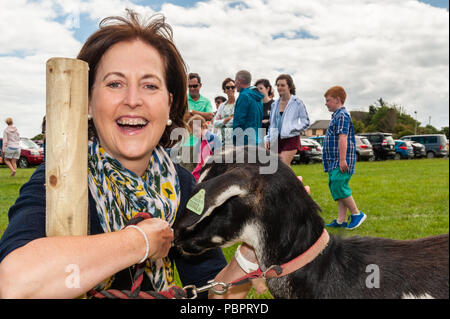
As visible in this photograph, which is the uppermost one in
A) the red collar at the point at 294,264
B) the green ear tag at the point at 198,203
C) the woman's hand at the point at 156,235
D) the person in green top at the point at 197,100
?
the person in green top at the point at 197,100

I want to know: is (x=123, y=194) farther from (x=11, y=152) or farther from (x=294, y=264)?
(x=11, y=152)

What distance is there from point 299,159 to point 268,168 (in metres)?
28.6

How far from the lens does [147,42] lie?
9.16 feet

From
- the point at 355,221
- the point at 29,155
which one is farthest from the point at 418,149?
the point at 355,221

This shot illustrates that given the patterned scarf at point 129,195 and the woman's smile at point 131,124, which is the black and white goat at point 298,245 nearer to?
the patterned scarf at point 129,195

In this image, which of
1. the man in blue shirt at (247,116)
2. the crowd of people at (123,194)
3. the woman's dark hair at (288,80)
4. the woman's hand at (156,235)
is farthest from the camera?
the woman's dark hair at (288,80)

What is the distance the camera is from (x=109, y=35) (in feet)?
8.77

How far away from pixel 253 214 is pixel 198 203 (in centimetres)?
41

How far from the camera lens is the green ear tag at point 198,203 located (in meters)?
2.02

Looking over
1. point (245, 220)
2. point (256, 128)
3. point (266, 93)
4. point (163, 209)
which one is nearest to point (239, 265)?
point (245, 220)

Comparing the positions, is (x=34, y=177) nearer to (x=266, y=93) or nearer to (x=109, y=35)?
(x=109, y=35)

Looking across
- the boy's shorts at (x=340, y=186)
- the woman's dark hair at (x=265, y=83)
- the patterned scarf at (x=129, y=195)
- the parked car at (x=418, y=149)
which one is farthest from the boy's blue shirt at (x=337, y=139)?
the parked car at (x=418, y=149)

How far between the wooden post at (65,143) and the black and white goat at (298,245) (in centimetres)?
63
